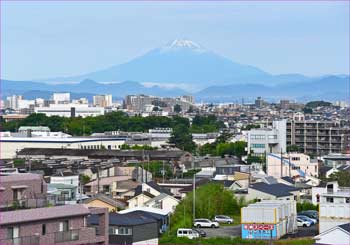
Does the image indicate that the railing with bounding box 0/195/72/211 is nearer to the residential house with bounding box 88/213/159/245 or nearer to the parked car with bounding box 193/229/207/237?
the residential house with bounding box 88/213/159/245

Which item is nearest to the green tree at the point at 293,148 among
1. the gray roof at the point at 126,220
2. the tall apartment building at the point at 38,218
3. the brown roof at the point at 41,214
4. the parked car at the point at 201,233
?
the parked car at the point at 201,233

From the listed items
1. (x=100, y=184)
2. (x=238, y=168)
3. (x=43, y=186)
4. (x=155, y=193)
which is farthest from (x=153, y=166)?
(x=43, y=186)

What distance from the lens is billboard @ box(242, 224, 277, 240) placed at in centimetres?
1116

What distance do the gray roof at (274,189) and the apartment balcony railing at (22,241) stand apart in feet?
29.3

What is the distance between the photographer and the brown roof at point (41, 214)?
555cm

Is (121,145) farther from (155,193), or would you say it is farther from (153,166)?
(155,193)

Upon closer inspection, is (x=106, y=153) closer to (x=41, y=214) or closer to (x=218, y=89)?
(x=41, y=214)

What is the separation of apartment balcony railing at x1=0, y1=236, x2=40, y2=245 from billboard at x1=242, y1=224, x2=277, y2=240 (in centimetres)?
570

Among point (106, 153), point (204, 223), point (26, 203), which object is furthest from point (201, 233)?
point (106, 153)

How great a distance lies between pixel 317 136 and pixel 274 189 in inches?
568

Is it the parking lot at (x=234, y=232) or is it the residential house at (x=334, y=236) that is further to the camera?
the parking lot at (x=234, y=232)

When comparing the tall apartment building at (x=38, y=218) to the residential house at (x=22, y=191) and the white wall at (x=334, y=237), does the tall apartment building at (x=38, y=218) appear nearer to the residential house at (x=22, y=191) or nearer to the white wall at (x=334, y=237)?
the residential house at (x=22, y=191)

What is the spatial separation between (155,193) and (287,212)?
3002mm

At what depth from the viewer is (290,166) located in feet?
65.3
